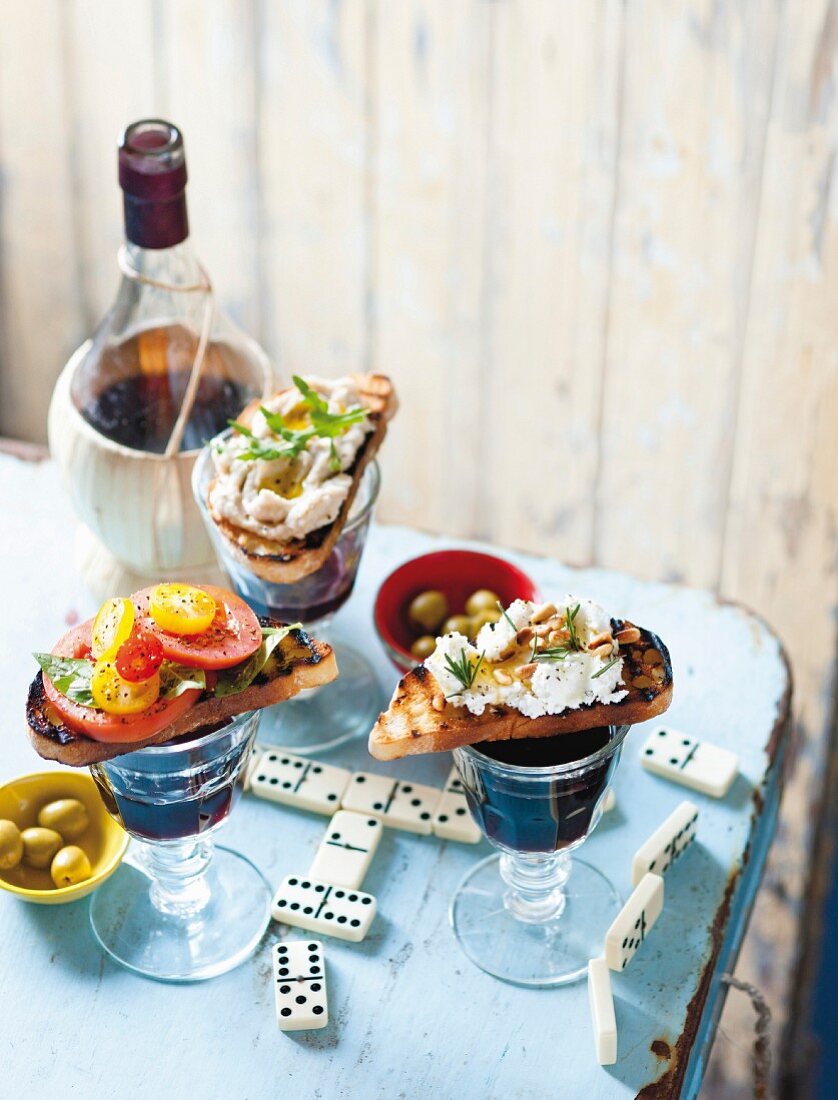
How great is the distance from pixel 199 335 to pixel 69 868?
0.63 meters

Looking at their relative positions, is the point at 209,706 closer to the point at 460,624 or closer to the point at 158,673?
the point at 158,673

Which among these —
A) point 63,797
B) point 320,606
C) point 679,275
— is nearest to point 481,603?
point 320,606

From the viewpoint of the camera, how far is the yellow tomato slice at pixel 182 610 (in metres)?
1.13

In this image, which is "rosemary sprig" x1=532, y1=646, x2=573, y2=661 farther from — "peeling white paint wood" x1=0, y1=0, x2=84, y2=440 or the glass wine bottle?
"peeling white paint wood" x1=0, y1=0, x2=84, y2=440

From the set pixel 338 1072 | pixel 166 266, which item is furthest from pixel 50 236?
pixel 338 1072

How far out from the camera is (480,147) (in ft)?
6.85

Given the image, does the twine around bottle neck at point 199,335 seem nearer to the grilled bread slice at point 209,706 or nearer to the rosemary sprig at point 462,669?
the grilled bread slice at point 209,706

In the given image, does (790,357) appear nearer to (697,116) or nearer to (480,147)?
(697,116)

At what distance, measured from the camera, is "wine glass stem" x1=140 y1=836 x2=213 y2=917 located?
1.27m

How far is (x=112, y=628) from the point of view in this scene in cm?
111

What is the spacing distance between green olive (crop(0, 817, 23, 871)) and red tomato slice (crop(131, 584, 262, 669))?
27 cm

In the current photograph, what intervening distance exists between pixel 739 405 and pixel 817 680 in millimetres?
474

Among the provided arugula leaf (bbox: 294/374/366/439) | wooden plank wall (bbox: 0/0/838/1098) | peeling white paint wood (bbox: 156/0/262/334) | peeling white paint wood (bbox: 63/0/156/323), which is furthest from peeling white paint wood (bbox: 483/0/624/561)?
arugula leaf (bbox: 294/374/366/439)

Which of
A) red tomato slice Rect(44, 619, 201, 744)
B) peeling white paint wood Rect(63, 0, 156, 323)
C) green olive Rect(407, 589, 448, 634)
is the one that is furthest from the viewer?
peeling white paint wood Rect(63, 0, 156, 323)
